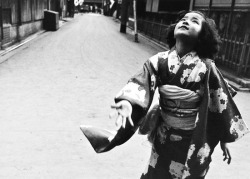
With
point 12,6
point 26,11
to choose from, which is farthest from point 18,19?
point 26,11

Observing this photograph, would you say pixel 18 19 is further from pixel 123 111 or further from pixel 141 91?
pixel 123 111

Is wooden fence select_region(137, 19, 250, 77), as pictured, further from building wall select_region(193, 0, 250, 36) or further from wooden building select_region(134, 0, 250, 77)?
building wall select_region(193, 0, 250, 36)

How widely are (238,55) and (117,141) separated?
814 centimetres

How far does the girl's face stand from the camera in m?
2.50

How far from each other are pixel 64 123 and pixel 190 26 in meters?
3.25

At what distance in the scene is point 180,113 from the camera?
252 cm

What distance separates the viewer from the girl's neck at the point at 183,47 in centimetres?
254

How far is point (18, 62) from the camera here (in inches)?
398

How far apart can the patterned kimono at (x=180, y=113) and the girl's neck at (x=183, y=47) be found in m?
0.04

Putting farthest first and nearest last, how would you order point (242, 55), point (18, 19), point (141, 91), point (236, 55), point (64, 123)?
1. point (18, 19)
2. point (236, 55)
3. point (242, 55)
4. point (64, 123)
5. point (141, 91)

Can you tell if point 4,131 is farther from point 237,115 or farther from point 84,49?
point 84,49

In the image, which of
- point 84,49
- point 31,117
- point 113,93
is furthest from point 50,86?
point 84,49

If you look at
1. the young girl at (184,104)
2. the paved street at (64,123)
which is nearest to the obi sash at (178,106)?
the young girl at (184,104)

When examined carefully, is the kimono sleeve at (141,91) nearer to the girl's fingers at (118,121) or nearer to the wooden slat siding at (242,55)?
the girl's fingers at (118,121)
